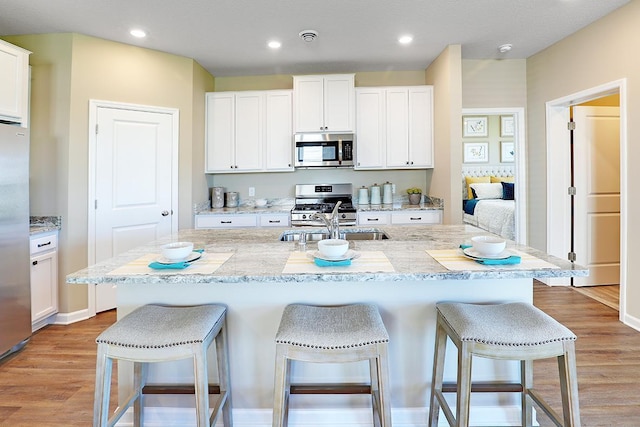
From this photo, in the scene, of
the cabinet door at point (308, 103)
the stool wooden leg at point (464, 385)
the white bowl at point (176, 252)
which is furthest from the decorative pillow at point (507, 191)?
the white bowl at point (176, 252)

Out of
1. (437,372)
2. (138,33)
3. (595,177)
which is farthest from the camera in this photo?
(595,177)

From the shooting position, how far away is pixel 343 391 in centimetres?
155

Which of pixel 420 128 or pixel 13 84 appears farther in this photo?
pixel 420 128

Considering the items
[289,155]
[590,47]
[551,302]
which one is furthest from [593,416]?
[289,155]

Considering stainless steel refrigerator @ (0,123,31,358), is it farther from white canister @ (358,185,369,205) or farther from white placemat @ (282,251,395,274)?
white canister @ (358,185,369,205)

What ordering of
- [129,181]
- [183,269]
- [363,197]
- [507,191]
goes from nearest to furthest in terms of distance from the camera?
[183,269], [129,181], [363,197], [507,191]

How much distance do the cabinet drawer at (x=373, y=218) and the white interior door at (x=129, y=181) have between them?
2026 mm

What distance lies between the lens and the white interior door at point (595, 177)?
378cm

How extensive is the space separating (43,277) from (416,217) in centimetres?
356

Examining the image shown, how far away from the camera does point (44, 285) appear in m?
2.99

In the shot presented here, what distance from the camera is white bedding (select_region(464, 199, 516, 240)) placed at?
476 cm

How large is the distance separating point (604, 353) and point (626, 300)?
767 millimetres

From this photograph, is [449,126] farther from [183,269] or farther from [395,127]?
[183,269]

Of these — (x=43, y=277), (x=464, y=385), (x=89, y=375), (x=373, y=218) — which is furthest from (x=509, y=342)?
(x=43, y=277)
